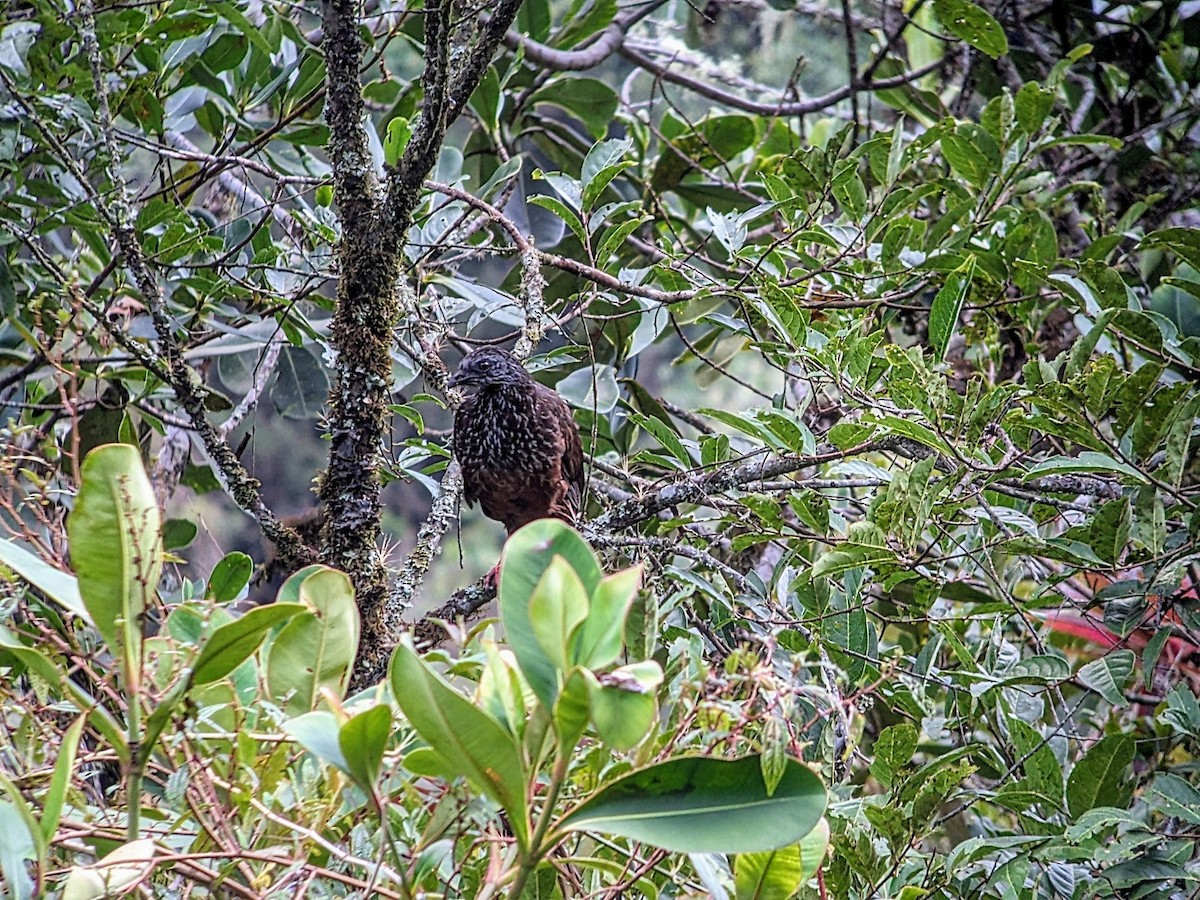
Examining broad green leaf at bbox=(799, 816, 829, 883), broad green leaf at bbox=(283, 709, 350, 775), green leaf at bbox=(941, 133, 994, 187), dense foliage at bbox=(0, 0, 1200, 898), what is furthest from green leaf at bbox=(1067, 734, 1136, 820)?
→ broad green leaf at bbox=(283, 709, 350, 775)

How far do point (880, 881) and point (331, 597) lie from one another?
95cm

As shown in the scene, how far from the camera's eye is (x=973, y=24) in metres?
2.55

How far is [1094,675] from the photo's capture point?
5.69 ft

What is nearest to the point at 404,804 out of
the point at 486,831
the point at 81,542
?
the point at 486,831

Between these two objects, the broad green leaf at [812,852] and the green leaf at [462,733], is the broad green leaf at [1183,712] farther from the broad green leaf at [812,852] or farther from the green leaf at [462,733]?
the green leaf at [462,733]

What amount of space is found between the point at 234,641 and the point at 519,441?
85.8 inches

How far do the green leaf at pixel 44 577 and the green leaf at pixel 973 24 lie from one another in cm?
238

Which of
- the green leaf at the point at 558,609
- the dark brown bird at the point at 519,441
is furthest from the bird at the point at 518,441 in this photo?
the green leaf at the point at 558,609

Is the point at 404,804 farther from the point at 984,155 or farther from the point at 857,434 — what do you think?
the point at 984,155

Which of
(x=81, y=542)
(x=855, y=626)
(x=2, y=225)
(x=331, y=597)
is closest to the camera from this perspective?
(x=81, y=542)

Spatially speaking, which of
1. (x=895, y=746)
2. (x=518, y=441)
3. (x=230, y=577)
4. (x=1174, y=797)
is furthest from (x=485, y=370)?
(x=1174, y=797)

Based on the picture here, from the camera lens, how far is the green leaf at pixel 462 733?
812 mm

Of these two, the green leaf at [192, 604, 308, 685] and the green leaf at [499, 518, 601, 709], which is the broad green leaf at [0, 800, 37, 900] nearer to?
the green leaf at [192, 604, 308, 685]

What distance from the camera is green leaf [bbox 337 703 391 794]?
2.74 feet
